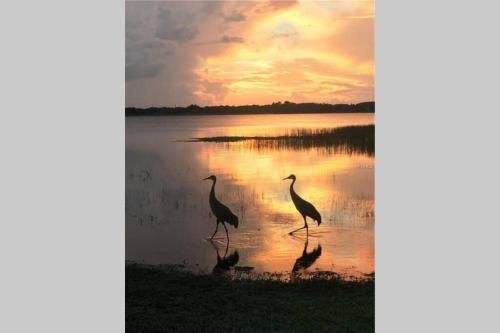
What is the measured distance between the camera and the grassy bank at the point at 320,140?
9125mm

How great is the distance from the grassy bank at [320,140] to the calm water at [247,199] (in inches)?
3.3

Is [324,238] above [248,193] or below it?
below

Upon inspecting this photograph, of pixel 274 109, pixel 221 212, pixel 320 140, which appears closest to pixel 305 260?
pixel 221 212

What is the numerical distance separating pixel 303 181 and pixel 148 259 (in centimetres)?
235

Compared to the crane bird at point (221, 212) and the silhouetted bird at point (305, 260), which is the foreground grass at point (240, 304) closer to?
the silhouetted bird at point (305, 260)

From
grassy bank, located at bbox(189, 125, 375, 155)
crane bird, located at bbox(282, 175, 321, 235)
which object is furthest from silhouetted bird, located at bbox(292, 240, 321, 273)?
grassy bank, located at bbox(189, 125, 375, 155)

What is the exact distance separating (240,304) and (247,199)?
4.66 feet

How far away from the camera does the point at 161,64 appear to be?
9164 millimetres

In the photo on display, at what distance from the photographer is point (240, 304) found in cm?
854

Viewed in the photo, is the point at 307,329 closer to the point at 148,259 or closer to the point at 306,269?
the point at 306,269

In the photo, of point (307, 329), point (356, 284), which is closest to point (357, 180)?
point (356, 284)

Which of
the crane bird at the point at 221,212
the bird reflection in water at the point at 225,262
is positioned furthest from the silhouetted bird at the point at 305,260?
the crane bird at the point at 221,212

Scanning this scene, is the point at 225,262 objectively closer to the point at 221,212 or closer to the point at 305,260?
the point at 221,212

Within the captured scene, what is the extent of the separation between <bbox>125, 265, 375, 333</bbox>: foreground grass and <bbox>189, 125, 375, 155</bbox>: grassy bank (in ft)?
5.98
